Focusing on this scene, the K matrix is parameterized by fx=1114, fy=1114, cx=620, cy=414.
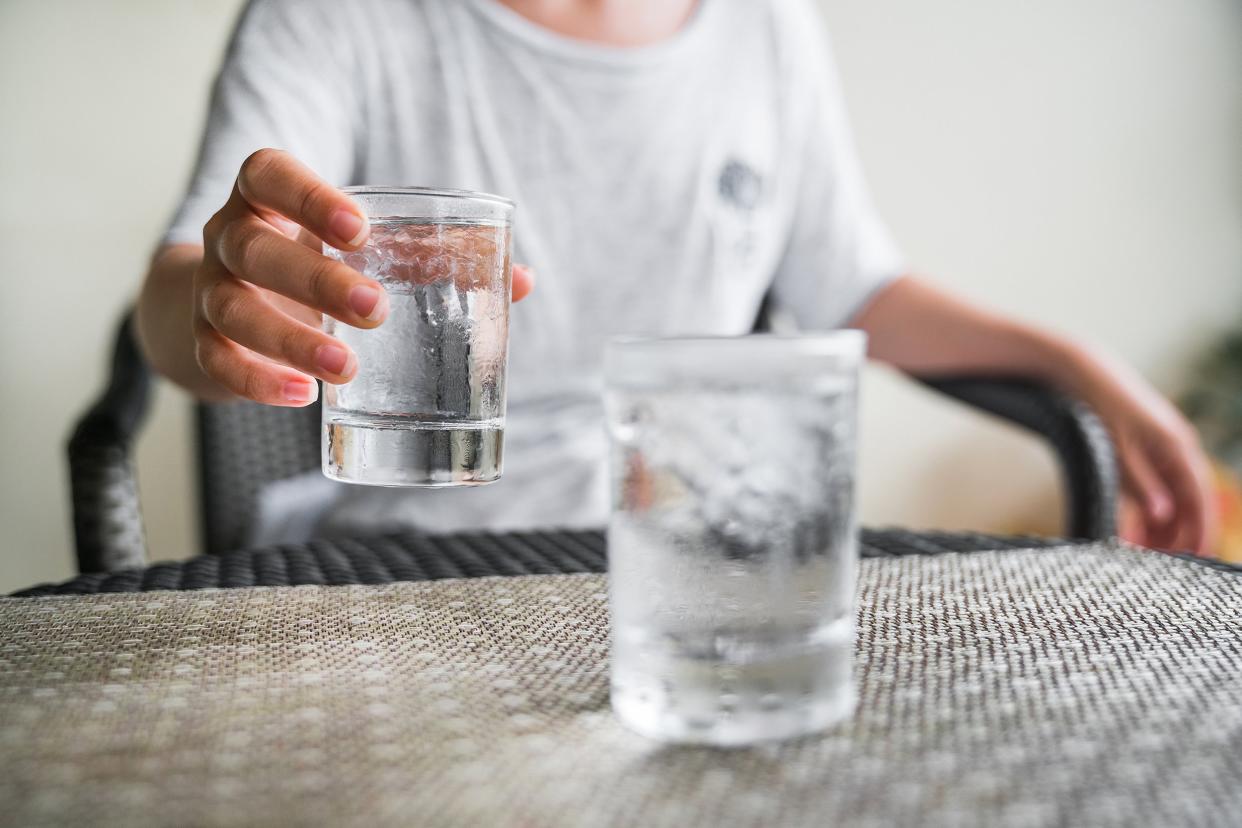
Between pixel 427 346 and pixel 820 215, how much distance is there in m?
1.08

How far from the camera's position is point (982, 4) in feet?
8.97

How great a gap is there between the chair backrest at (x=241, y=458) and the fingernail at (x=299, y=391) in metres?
0.69

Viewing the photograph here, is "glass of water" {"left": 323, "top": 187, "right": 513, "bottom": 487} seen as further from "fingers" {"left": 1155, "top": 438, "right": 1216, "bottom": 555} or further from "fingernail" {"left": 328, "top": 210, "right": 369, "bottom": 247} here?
"fingers" {"left": 1155, "top": 438, "right": 1216, "bottom": 555}

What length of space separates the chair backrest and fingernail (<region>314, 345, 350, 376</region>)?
2.62 ft

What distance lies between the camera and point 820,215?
1484 mm

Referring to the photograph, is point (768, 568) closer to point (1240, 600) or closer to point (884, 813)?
point (884, 813)

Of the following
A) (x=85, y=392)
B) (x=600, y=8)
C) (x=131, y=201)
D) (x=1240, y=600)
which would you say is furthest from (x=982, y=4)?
(x=1240, y=600)

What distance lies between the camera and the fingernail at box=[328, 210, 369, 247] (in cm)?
47

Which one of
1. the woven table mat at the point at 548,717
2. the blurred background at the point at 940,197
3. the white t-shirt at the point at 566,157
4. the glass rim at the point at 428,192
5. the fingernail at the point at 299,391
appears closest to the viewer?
the woven table mat at the point at 548,717

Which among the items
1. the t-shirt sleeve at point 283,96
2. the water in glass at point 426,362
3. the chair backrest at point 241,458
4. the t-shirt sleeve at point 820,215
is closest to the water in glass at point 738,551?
the water in glass at point 426,362

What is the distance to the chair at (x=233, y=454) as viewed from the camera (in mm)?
852

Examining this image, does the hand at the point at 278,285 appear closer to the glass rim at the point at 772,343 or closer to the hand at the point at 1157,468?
the glass rim at the point at 772,343

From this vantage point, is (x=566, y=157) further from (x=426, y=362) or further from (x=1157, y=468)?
(x=426, y=362)

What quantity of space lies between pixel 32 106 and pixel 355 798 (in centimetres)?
212
